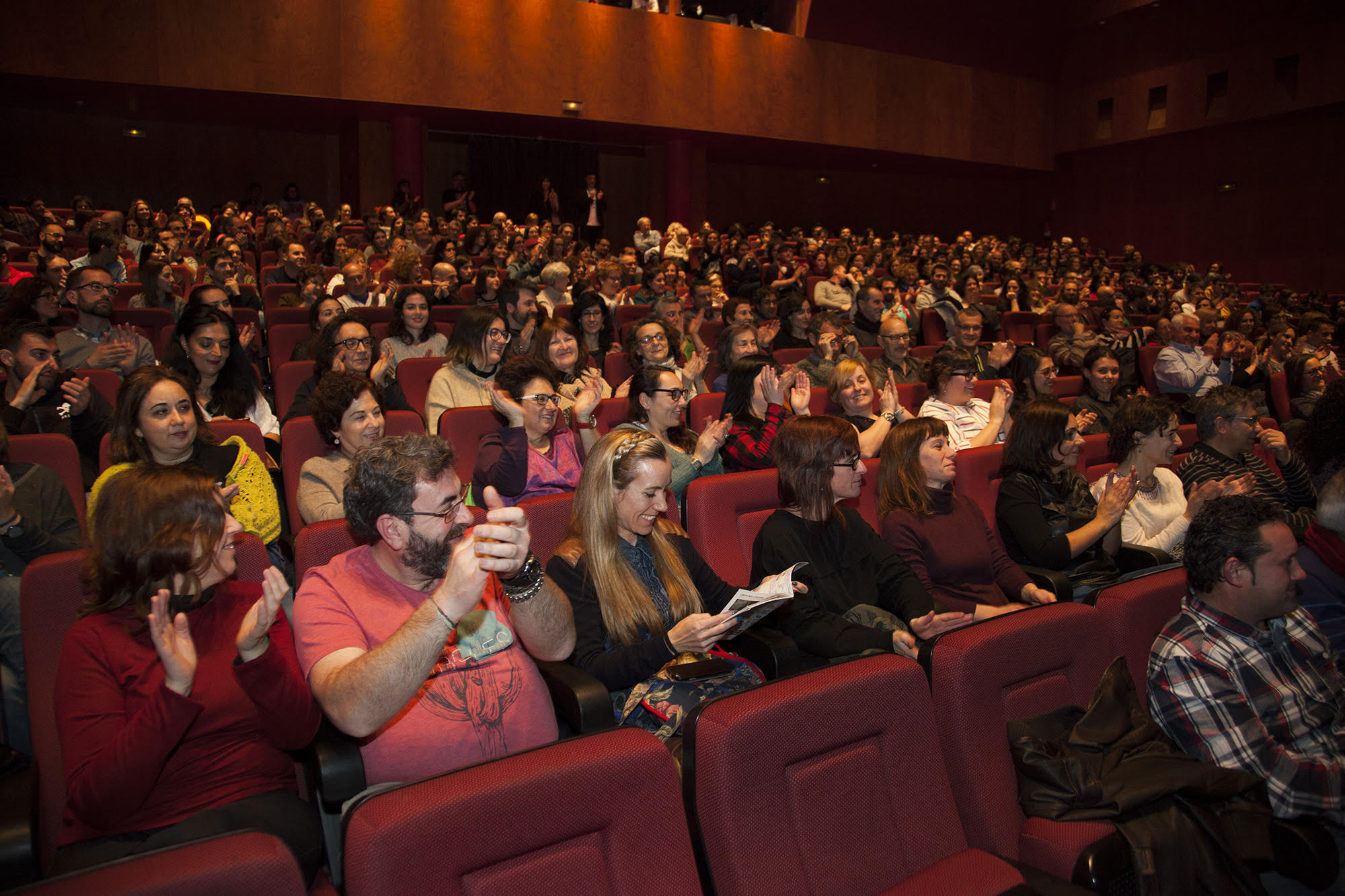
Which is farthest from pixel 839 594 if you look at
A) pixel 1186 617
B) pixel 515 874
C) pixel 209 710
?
pixel 209 710

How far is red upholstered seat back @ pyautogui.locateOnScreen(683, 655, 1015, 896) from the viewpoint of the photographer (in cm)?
115

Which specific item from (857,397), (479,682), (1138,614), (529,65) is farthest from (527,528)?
(529,65)

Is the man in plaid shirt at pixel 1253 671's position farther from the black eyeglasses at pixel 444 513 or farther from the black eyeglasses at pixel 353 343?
the black eyeglasses at pixel 353 343

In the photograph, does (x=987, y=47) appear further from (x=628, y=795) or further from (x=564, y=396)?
(x=628, y=795)

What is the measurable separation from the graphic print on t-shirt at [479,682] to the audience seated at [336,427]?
937mm

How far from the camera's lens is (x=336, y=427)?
2.28m

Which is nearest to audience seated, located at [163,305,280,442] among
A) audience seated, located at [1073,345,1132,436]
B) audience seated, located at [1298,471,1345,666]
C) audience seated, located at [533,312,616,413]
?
audience seated, located at [533,312,616,413]

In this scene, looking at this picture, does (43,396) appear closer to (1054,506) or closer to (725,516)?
(725,516)

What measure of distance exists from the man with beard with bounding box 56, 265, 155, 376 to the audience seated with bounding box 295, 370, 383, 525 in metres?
1.74

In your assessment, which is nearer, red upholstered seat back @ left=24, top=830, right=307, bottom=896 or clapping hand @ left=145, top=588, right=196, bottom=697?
red upholstered seat back @ left=24, top=830, right=307, bottom=896

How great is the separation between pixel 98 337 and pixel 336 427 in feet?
6.98

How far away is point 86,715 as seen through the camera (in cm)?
122

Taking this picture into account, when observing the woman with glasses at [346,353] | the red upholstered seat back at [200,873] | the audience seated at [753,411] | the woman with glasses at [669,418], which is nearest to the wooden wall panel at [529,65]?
the woman with glasses at [346,353]

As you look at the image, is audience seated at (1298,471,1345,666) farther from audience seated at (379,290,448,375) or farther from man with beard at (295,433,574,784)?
audience seated at (379,290,448,375)
